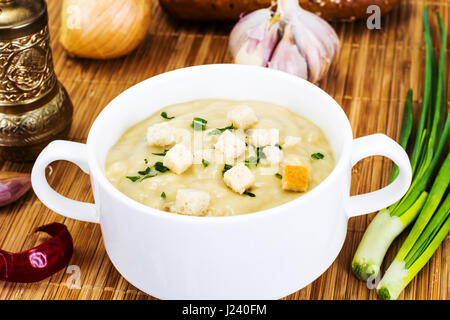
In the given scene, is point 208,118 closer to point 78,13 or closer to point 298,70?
point 298,70

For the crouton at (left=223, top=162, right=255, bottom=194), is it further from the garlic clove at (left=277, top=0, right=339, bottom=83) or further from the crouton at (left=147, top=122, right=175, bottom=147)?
the garlic clove at (left=277, top=0, right=339, bottom=83)

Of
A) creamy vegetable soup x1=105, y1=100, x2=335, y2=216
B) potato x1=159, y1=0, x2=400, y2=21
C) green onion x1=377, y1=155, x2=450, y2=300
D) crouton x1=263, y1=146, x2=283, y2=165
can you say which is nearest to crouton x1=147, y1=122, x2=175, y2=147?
creamy vegetable soup x1=105, y1=100, x2=335, y2=216

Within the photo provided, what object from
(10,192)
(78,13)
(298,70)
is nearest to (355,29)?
(298,70)

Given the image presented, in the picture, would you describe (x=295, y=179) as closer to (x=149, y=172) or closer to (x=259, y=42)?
(x=149, y=172)

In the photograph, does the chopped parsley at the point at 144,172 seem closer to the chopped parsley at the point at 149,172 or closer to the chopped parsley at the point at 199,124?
the chopped parsley at the point at 149,172

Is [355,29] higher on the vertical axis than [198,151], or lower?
lower

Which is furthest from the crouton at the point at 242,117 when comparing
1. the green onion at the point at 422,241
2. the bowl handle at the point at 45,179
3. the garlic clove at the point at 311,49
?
the garlic clove at the point at 311,49
